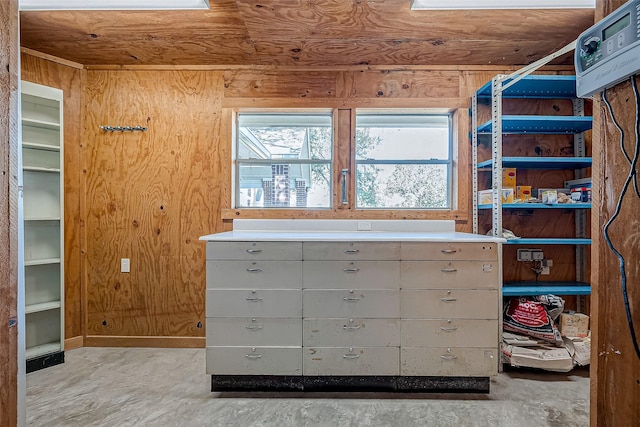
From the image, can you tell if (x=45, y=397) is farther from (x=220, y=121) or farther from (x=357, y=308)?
(x=220, y=121)

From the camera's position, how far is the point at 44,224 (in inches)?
100

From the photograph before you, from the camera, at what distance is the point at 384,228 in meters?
2.63

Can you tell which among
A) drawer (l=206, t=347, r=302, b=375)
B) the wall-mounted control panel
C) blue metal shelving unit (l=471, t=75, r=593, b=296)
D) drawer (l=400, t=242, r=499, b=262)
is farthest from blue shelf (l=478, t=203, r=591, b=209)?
drawer (l=206, t=347, r=302, b=375)

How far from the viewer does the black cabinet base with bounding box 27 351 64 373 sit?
2328 millimetres

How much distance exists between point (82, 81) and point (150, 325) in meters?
2.18

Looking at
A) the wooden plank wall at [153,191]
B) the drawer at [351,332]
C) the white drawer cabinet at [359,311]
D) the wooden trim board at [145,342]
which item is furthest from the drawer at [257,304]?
the wooden trim board at [145,342]

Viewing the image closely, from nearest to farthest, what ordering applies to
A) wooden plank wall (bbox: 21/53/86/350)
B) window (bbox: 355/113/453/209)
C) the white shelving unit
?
the white shelving unit, wooden plank wall (bbox: 21/53/86/350), window (bbox: 355/113/453/209)

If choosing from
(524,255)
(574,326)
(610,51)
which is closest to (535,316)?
(574,326)

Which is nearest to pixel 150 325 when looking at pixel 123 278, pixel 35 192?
pixel 123 278

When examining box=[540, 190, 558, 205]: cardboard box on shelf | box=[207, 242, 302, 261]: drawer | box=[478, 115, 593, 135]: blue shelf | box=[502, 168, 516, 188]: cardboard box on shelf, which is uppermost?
box=[478, 115, 593, 135]: blue shelf

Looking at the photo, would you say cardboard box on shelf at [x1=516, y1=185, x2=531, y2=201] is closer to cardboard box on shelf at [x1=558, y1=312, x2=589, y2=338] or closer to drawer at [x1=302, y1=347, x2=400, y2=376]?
cardboard box on shelf at [x1=558, y1=312, x2=589, y2=338]

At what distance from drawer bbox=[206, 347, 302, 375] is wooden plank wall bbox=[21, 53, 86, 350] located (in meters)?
1.57

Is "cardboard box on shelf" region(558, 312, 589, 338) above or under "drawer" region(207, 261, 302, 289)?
under

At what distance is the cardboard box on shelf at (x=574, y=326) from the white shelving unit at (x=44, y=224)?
151 inches
